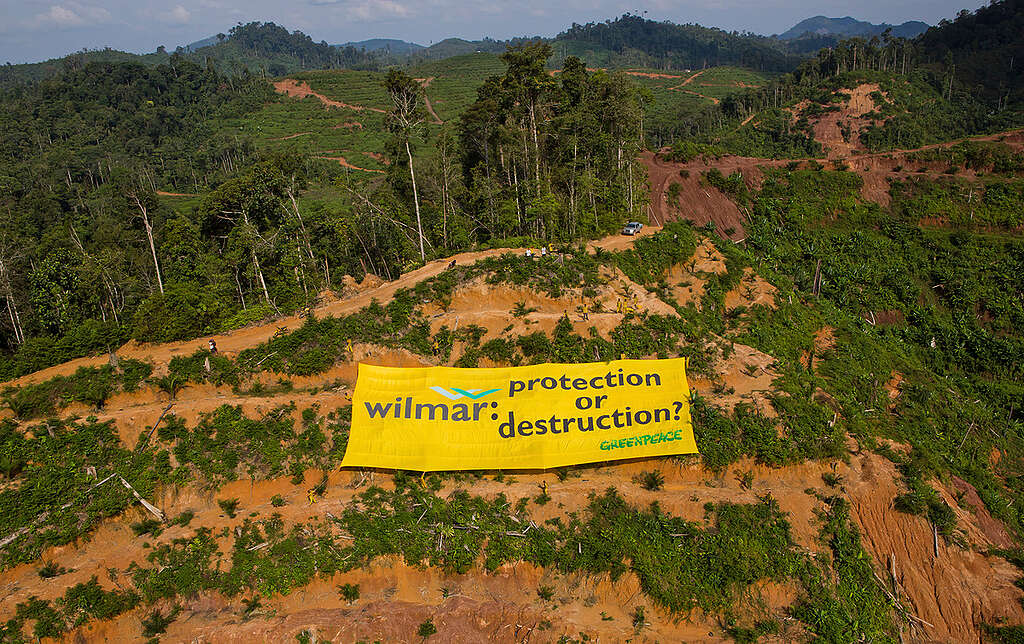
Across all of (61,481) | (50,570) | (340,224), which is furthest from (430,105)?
(50,570)

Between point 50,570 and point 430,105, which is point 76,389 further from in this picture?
point 430,105

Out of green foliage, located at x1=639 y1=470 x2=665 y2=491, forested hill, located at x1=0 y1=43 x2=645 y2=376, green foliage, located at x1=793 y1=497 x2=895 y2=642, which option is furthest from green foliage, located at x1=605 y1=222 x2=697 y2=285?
green foliage, located at x1=793 y1=497 x2=895 y2=642

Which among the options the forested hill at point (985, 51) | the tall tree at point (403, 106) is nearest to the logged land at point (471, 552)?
the tall tree at point (403, 106)

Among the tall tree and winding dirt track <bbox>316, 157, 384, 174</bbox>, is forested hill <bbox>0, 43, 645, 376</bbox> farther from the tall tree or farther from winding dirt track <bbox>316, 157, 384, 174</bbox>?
winding dirt track <bbox>316, 157, 384, 174</bbox>

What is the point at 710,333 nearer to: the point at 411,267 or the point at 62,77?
the point at 411,267

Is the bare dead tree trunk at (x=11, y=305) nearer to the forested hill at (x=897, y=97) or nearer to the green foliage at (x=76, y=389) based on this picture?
the green foliage at (x=76, y=389)
